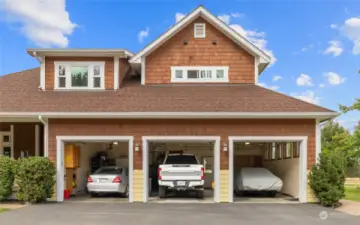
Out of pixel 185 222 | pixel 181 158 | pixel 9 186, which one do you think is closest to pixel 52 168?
pixel 9 186

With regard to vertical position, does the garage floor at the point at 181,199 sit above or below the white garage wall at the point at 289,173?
below

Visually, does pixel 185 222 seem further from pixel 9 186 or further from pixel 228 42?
pixel 228 42

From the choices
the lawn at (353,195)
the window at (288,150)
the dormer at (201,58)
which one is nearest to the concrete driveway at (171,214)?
the window at (288,150)

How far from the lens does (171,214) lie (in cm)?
1345

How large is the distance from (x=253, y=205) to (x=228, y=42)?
777cm

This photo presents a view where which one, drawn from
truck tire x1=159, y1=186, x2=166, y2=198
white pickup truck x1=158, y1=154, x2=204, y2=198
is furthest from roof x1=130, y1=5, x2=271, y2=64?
truck tire x1=159, y1=186, x2=166, y2=198

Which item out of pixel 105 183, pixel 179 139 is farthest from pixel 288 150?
pixel 105 183

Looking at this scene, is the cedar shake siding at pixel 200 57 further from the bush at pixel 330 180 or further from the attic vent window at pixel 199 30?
the bush at pixel 330 180

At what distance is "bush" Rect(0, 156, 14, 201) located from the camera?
16297mm

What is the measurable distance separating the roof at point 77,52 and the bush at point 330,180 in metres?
9.43

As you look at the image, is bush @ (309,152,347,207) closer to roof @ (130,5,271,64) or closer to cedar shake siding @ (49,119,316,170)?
cedar shake siding @ (49,119,316,170)

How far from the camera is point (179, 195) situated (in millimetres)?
19703

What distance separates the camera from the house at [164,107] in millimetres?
17328

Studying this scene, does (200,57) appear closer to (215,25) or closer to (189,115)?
(215,25)
